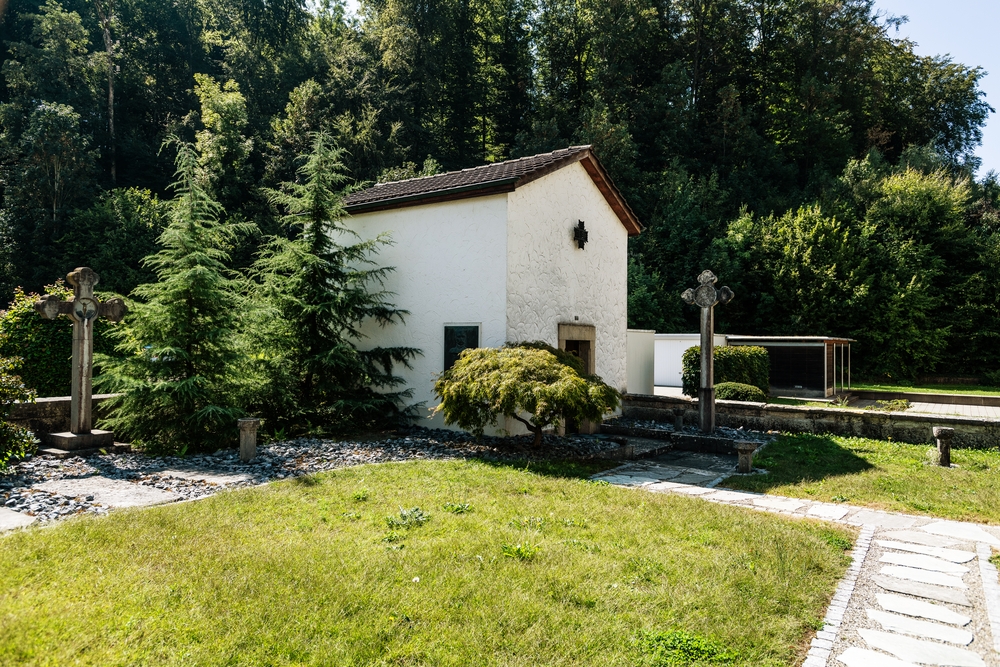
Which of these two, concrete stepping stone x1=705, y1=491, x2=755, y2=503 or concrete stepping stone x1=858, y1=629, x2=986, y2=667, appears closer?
concrete stepping stone x1=858, y1=629, x2=986, y2=667

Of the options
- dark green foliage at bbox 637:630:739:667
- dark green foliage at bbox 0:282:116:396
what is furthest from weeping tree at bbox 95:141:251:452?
dark green foliage at bbox 637:630:739:667

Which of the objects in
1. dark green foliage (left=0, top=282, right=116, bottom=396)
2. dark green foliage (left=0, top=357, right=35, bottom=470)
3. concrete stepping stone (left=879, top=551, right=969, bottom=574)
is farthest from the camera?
dark green foliage (left=0, top=282, right=116, bottom=396)

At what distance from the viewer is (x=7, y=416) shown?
714 cm

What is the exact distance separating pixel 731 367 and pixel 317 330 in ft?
39.3

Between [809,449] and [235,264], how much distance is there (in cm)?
2517

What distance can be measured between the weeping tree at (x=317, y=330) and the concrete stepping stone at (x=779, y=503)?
6.97 metres

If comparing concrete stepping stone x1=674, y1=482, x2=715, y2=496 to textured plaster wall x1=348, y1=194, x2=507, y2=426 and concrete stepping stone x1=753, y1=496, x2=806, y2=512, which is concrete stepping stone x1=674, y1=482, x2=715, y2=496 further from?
textured plaster wall x1=348, y1=194, x2=507, y2=426

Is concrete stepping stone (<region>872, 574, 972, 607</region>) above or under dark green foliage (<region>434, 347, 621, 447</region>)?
under

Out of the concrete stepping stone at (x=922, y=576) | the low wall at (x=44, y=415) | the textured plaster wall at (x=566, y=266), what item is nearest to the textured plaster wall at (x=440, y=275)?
the textured plaster wall at (x=566, y=266)

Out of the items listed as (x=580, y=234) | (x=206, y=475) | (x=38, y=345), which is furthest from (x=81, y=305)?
(x=580, y=234)

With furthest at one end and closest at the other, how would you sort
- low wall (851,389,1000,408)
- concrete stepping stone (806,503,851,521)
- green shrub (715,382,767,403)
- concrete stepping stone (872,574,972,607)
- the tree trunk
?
the tree trunk → low wall (851,389,1000,408) → green shrub (715,382,767,403) → concrete stepping stone (806,503,851,521) → concrete stepping stone (872,574,972,607)

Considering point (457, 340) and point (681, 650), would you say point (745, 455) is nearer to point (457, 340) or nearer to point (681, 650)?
point (457, 340)

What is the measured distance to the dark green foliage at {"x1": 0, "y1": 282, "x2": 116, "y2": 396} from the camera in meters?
11.6

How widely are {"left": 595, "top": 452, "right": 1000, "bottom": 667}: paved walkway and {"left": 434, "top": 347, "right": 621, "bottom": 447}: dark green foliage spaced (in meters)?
2.41
